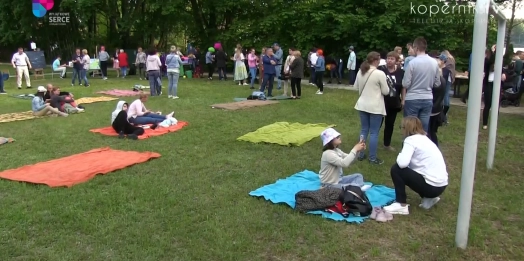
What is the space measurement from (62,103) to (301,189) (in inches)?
344

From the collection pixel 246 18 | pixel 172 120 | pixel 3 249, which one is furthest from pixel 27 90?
pixel 3 249

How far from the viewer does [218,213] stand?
4961mm

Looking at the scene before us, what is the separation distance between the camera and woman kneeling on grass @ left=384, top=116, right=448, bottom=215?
484cm

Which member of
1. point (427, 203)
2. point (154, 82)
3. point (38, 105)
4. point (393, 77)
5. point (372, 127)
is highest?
point (393, 77)

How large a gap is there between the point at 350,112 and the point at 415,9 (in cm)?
1041

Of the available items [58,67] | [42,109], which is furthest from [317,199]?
[58,67]

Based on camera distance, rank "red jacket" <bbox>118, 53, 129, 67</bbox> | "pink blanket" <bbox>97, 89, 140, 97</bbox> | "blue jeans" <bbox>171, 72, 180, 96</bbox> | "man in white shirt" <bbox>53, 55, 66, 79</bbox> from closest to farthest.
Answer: "blue jeans" <bbox>171, 72, 180, 96</bbox>, "pink blanket" <bbox>97, 89, 140, 97</bbox>, "man in white shirt" <bbox>53, 55, 66, 79</bbox>, "red jacket" <bbox>118, 53, 129, 67</bbox>

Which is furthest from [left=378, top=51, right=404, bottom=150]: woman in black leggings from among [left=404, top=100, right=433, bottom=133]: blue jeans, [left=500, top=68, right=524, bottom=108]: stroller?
[left=500, top=68, right=524, bottom=108]: stroller

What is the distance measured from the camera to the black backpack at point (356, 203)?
15.9ft

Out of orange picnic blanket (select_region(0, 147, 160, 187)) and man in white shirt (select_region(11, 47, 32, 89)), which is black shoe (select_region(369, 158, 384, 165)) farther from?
man in white shirt (select_region(11, 47, 32, 89))

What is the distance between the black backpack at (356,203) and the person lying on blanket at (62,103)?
949 centimetres

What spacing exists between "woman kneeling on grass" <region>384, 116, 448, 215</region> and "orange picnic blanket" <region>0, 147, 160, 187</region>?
4.06 meters

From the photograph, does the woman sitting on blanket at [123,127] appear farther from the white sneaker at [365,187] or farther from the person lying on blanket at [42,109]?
the white sneaker at [365,187]

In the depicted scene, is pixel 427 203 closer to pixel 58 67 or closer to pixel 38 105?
pixel 38 105
